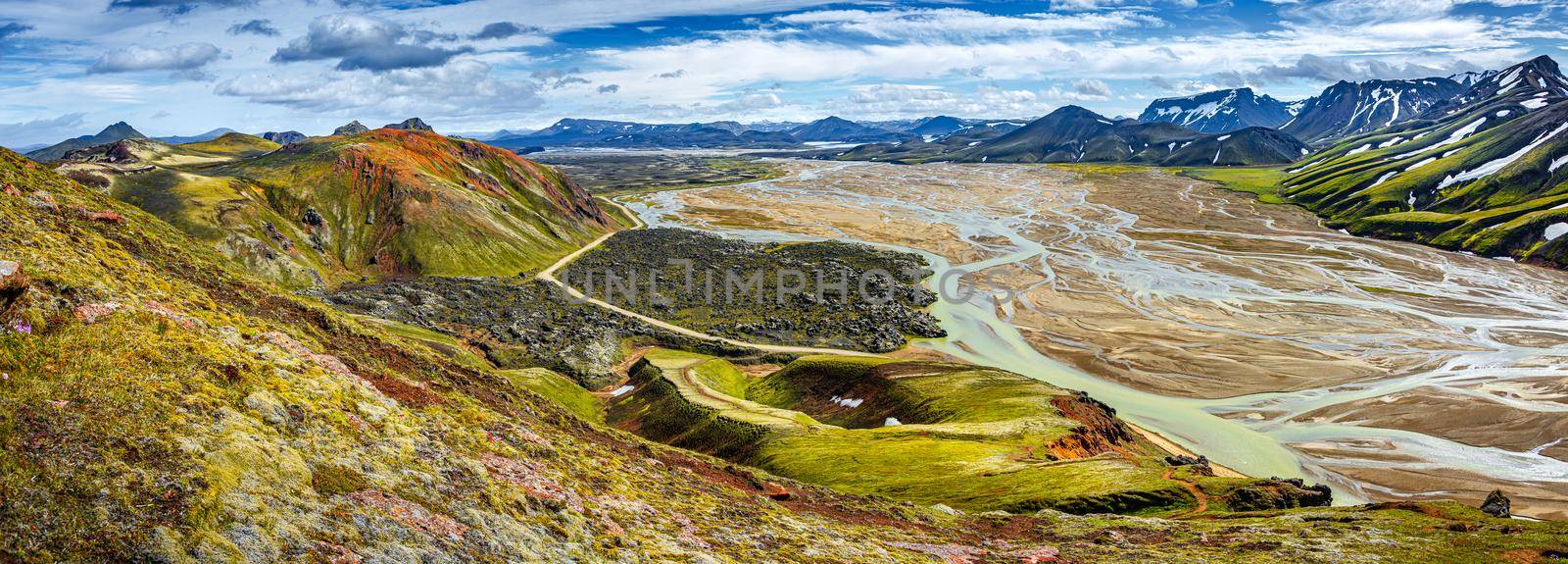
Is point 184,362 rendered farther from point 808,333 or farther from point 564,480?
point 808,333

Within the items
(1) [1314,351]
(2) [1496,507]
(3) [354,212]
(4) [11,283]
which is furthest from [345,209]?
(1) [1314,351]

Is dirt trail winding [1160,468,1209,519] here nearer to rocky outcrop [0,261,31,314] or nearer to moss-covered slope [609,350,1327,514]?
moss-covered slope [609,350,1327,514]

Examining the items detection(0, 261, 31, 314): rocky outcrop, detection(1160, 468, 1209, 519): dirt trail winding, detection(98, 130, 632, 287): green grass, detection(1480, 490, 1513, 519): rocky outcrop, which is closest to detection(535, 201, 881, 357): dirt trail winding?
detection(98, 130, 632, 287): green grass

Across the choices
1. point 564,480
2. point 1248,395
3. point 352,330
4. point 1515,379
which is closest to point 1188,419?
point 1248,395

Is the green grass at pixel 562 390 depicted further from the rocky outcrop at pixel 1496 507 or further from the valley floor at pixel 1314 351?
the rocky outcrop at pixel 1496 507

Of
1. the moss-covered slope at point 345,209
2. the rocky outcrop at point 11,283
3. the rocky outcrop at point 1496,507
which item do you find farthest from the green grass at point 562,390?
the rocky outcrop at point 1496,507

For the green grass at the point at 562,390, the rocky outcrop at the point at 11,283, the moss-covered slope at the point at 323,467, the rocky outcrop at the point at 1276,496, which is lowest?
the green grass at the point at 562,390

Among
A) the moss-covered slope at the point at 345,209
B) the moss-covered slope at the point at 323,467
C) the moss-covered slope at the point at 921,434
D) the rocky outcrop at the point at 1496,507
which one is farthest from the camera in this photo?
the moss-covered slope at the point at 345,209

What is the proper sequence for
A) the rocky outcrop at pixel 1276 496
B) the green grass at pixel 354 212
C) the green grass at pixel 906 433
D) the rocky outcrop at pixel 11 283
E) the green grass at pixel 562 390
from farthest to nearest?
the green grass at pixel 354 212 < the green grass at pixel 562 390 < the green grass at pixel 906 433 < the rocky outcrop at pixel 1276 496 < the rocky outcrop at pixel 11 283
